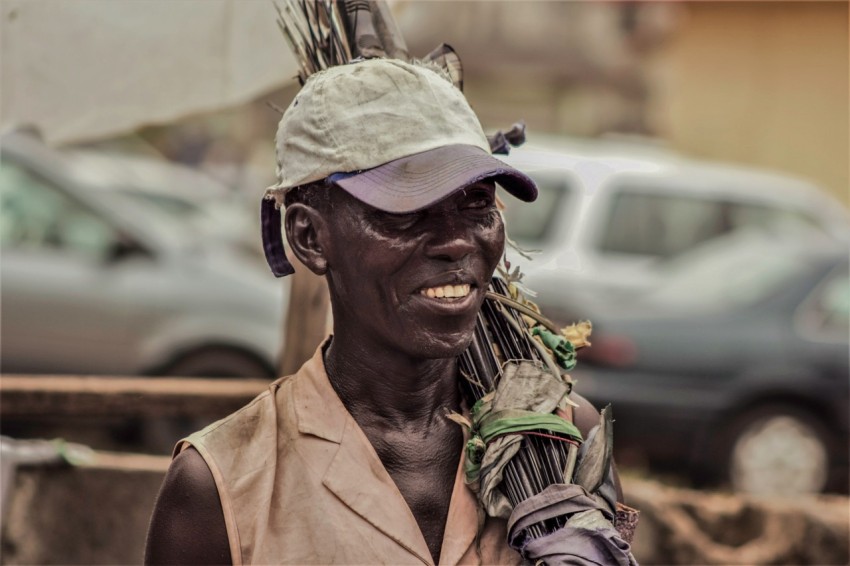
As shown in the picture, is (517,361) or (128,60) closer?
(517,361)

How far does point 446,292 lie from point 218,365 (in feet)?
22.6

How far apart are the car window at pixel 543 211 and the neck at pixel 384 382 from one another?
841 cm

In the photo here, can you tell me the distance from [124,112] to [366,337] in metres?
1.92

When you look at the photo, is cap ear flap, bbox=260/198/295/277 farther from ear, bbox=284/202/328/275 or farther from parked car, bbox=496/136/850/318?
parked car, bbox=496/136/850/318

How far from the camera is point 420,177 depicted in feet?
7.15

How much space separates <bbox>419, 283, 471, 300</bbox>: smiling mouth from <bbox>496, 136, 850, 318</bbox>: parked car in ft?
26.2

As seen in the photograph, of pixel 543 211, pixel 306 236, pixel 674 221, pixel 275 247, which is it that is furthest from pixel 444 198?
pixel 674 221

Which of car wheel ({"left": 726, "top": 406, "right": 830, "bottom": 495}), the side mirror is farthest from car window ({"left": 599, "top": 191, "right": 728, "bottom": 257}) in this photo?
the side mirror

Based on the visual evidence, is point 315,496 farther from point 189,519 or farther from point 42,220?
point 42,220

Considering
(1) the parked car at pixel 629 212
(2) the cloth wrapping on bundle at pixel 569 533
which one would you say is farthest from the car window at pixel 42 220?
(2) the cloth wrapping on bundle at pixel 569 533

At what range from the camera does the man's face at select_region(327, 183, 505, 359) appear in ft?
7.29

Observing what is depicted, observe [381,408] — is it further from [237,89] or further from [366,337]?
[237,89]

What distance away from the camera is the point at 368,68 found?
7.49 ft

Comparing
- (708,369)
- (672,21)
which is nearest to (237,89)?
(708,369)
